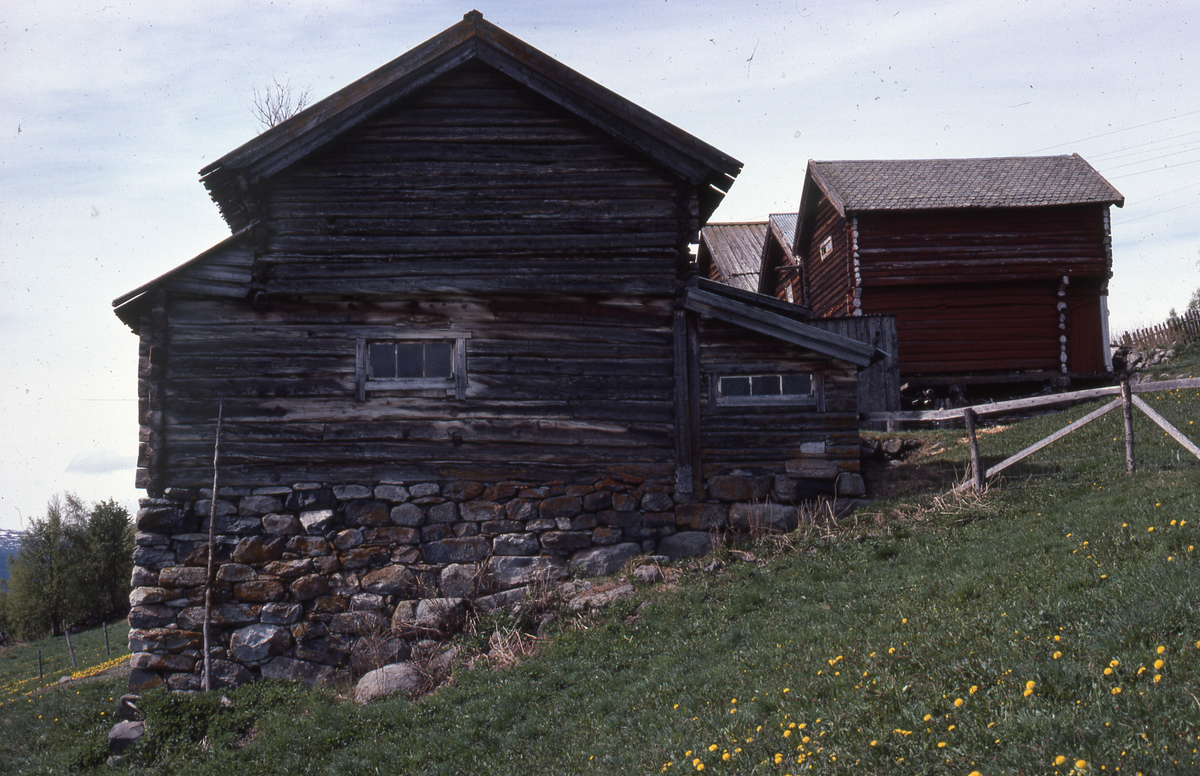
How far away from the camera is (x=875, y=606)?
24.4 feet

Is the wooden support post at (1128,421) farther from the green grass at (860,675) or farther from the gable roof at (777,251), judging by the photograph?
the gable roof at (777,251)

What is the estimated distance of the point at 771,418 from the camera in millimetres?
11570

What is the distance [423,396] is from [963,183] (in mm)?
19086

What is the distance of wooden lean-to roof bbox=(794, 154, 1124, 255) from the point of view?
22.4 metres

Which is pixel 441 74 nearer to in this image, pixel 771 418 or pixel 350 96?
pixel 350 96

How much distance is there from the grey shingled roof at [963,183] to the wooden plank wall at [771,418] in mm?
12361

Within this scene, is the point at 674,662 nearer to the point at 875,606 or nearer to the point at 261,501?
the point at 875,606

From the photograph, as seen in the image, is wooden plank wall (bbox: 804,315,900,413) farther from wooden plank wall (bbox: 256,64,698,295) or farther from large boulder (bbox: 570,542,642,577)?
large boulder (bbox: 570,542,642,577)

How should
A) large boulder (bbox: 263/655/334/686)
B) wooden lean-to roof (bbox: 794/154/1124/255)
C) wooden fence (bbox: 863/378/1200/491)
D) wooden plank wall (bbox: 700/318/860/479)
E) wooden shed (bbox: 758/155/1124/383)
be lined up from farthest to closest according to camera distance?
1. wooden shed (bbox: 758/155/1124/383)
2. wooden lean-to roof (bbox: 794/154/1124/255)
3. wooden plank wall (bbox: 700/318/860/479)
4. large boulder (bbox: 263/655/334/686)
5. wooden fence (bbox: 863/378/1200/491)

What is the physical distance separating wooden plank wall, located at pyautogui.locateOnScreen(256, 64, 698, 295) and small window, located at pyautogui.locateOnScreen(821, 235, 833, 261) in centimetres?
1492

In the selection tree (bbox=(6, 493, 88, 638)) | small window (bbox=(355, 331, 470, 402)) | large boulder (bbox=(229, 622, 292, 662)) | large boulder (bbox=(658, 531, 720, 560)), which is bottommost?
tree (bbox=(6, 493, 88, 638))

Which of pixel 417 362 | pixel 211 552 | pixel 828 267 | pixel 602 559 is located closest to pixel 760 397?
pixel 602 559

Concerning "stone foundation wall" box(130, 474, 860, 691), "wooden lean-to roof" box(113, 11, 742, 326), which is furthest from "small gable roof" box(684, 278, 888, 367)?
"stone foundation wall" box(130, 474, 860, 691)

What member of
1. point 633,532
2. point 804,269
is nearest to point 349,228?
point 633,532
